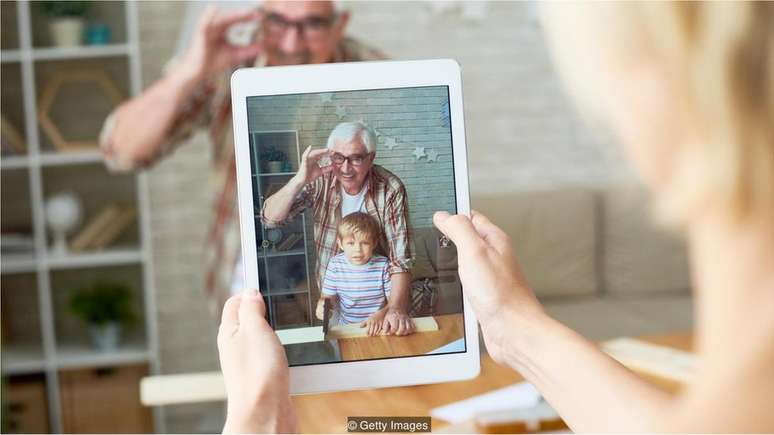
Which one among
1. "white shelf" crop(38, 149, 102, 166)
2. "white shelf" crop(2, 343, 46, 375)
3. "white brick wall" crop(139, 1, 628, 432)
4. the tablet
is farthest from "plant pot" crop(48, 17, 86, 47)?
the tablet

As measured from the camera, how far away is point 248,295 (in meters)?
0.81

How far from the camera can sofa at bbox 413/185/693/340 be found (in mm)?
3008

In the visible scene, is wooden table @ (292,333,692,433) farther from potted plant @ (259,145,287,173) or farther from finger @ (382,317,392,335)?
potted plant @ (259,145,287,173)

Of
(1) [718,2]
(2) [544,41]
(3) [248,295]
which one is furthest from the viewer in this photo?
(2) [544,41]

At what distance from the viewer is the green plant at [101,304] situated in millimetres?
3008

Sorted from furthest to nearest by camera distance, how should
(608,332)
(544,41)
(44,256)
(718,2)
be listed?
1. (544,41)
2. (44,256)
3. (608,332)
4. (718,2)

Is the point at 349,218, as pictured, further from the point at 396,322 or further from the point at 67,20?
the point at 67,20

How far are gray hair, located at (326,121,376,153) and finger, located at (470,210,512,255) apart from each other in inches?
4.9

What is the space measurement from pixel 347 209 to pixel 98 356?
2.43 meters

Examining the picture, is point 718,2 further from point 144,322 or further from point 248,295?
point 144,322

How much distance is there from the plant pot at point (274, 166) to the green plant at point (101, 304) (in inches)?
94.3

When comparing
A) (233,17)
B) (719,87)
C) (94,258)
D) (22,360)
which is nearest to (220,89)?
(233,17)

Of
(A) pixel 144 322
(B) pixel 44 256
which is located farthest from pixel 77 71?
(A) pixel 144 322

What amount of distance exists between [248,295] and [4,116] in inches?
105
